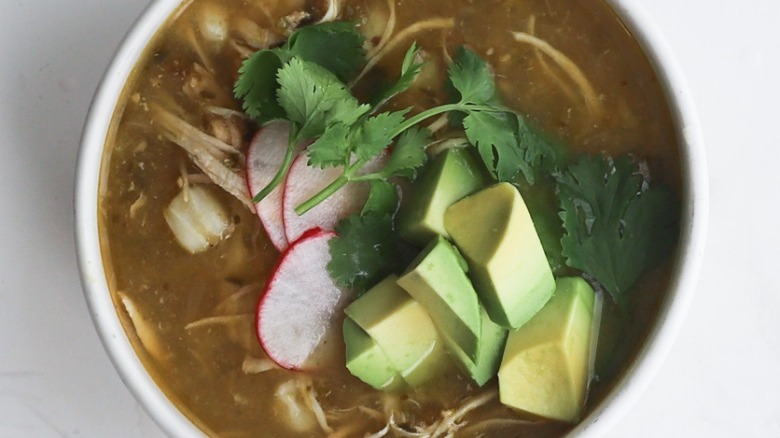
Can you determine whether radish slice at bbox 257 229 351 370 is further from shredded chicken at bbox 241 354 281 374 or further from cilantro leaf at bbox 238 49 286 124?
cilantro leaf at bbox 238 49 286 124

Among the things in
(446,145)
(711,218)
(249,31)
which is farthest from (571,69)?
(249,31)

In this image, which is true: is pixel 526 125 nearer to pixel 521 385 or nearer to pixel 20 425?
pixel 521 385

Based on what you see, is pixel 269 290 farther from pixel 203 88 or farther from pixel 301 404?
pixel 203 88

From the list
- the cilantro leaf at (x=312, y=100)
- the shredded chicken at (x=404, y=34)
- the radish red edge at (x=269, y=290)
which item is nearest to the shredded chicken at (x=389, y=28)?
the shredded chicken at (x=404, y=34)

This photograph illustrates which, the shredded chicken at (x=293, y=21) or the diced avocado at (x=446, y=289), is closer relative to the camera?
the diced avocado at (x=446, y=289)

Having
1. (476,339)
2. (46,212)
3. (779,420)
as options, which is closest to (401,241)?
(476,339)

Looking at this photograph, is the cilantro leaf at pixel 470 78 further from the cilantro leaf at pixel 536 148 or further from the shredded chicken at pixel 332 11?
the shredded chicken at pixel 332 11

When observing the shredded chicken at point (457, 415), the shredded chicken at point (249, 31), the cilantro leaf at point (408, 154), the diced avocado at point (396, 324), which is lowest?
the shredded chicken at point (457, 415)
